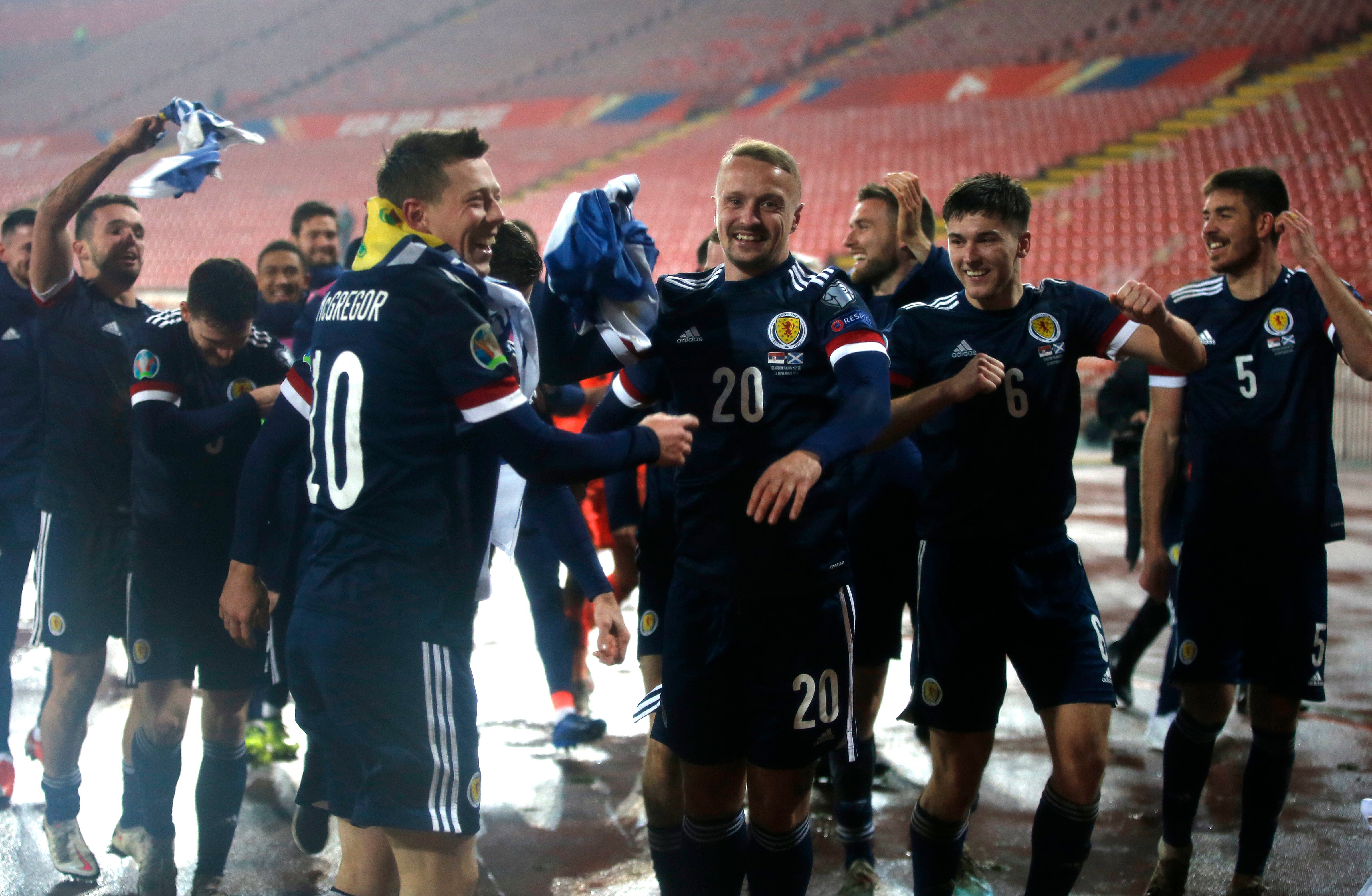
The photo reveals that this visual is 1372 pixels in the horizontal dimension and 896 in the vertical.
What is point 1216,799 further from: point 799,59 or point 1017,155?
point 799,59

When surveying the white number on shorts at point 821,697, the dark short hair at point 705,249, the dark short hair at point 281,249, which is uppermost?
the dark short hair at point 281,249

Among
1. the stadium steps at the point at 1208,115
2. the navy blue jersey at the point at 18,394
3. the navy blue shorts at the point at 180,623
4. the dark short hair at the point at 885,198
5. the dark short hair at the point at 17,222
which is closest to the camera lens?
the navy blue shorts at the point at 180,623

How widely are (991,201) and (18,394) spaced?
11.8 feet

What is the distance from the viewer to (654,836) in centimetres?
320

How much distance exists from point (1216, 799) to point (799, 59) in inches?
1144

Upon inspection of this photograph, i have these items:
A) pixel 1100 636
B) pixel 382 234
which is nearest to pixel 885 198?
pixel 1100 636

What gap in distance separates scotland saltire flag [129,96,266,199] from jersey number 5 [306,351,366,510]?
144 cm

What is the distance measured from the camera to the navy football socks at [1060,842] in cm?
294

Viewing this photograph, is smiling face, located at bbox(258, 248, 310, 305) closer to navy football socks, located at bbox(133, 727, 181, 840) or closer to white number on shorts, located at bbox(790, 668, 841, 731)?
navy football socks, located at bbox(133, 727, 181, 840)

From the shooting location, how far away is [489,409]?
229cm

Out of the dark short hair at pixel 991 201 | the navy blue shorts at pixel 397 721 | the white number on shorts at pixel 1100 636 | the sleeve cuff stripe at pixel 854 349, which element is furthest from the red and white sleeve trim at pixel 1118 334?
the navy blue shorts at pixel 397 721

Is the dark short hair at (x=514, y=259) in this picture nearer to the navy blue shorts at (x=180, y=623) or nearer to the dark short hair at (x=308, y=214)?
the navy blue shorts at (x=180, y=623)

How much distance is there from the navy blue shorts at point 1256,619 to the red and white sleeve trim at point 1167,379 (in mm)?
491

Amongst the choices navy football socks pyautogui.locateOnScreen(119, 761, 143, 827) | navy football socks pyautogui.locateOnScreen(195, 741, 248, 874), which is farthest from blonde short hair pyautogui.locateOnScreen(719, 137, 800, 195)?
navy football socks pyautogui.locateOnScreen(119, 761, 143, 827)
